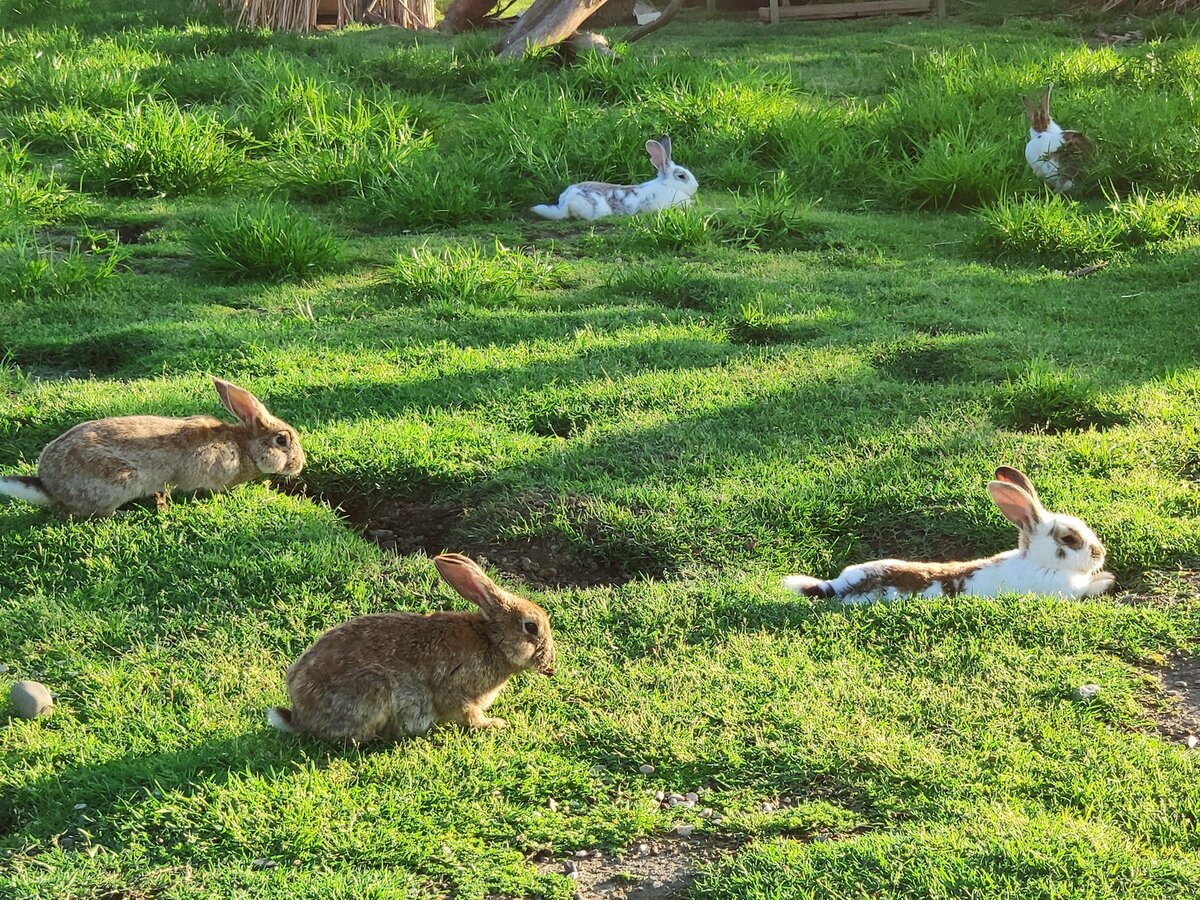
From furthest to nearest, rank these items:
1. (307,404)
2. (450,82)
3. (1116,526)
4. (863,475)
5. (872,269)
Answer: (450,82), (872,269), (307,404), (863,475), (1116,526)

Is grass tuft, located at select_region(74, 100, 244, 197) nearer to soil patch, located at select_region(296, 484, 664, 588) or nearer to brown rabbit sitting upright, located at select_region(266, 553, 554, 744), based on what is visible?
soil patch, located at select_region(296, 484, 664, 588)

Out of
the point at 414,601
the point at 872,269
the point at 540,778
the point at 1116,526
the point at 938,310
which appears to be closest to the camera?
the point at 540,778

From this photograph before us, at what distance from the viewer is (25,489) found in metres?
4.34

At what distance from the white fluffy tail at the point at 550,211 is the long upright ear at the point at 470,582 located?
527cm

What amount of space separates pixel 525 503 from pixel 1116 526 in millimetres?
2118

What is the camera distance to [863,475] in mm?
4898

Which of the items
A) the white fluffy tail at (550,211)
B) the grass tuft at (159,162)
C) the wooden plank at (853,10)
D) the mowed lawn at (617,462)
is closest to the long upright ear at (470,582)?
the mowed lawn at (617,462)

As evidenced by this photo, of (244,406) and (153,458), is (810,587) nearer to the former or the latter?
(244,406)

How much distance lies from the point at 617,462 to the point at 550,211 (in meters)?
3.82

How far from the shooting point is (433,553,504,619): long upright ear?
11.2 feet

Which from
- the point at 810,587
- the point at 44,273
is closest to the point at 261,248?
the point at 44,273

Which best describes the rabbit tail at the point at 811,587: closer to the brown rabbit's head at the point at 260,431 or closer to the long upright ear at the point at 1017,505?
the long upright ear at the point at 1017,505

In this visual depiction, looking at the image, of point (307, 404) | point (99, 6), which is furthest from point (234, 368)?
point (99, 6)

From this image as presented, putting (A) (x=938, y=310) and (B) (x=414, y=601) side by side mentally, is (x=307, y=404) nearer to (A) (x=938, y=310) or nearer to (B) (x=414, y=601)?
(B) (x=414, y=601)
